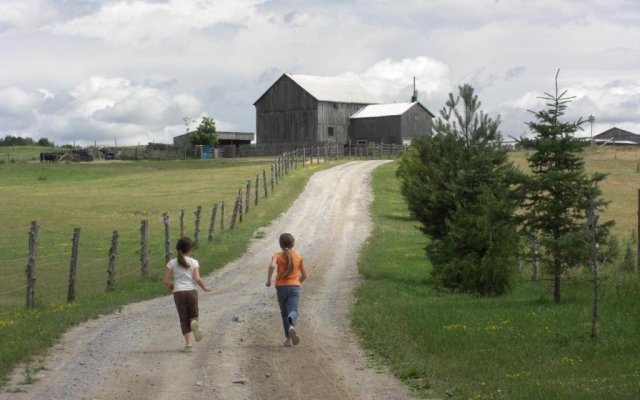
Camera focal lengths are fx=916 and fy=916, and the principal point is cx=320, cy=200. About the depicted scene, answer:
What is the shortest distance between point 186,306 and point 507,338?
16.7 feet

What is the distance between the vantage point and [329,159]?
87.9 m

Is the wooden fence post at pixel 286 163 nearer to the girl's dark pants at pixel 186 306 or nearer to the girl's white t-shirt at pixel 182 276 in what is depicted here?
the girl's white t-shirt at pixel 182 276

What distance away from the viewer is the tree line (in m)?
18.3

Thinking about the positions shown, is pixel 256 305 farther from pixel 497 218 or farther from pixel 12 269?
pixel 12 269

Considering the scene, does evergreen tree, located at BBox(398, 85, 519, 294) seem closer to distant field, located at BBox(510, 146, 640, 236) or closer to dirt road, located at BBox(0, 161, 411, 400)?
dirt road, located at BBox(0, 161, 411, 400)

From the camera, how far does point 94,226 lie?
42.5 m

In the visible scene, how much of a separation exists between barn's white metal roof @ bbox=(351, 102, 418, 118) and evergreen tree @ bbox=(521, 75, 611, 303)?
7938cm

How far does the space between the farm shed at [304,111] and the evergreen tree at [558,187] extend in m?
79.2

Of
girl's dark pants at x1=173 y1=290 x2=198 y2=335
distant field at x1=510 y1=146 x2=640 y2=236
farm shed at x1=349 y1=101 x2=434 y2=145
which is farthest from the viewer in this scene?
farm shed at x1=349 y1=101 x2=434 y2=145

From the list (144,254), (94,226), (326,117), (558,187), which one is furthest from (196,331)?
(326,117)

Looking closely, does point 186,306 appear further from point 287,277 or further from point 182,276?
point 287,277

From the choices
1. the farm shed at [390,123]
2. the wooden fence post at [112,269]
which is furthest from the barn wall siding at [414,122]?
the wooden fence post at [112,269]

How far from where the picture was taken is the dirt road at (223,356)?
436 inches

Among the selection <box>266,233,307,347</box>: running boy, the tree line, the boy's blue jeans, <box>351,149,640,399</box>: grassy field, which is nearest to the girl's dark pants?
<box>266,233,307,347</box>: running boy
